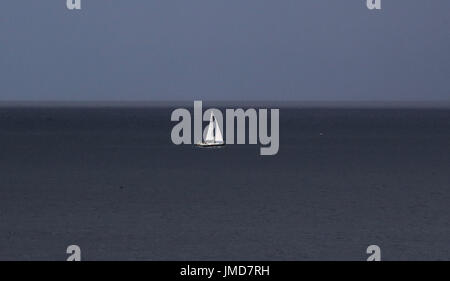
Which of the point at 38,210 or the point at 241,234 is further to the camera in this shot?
the point at 38,210

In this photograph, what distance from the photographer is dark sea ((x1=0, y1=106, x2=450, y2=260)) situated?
3466 centimetres

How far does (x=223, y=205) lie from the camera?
46844mm

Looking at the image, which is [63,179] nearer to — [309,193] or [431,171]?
[309,193]

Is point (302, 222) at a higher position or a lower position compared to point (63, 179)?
lower

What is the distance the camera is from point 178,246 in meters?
34.8

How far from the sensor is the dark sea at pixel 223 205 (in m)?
34.7
